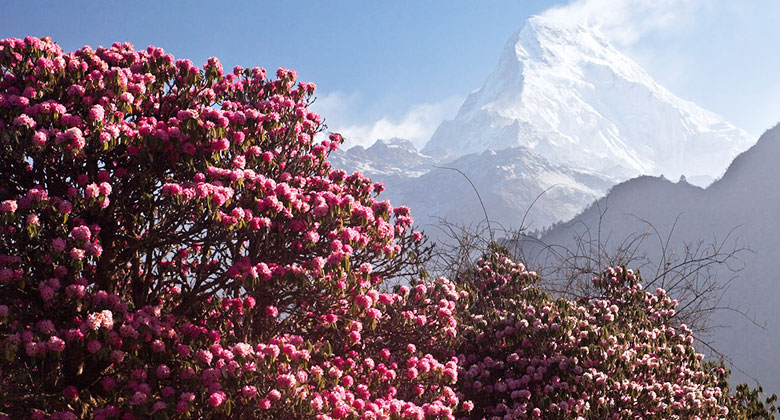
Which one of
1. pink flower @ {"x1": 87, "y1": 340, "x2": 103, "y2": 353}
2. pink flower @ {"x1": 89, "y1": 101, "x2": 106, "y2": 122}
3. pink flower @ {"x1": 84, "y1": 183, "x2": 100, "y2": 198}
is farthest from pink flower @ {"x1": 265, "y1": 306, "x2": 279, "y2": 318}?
pink flower @ {"x1": 89, "y1": 101, "x2": 106, "y2": 122}

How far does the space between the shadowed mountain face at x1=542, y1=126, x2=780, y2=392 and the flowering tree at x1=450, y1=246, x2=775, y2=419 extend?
170ft

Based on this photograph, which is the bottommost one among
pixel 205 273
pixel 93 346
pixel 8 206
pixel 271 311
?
pixel 93 346

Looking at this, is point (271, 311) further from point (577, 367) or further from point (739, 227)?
point (739, 227)

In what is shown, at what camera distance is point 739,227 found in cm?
7444

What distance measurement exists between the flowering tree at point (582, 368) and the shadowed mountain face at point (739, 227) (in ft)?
170

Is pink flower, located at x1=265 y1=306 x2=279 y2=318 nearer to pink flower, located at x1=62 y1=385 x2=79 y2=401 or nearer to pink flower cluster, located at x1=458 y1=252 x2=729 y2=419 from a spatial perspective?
pink flower, located at x1=62 y1=385 x2=79 y2=401

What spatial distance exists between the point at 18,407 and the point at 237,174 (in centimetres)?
314

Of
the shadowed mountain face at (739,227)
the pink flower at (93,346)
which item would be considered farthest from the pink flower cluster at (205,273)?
the shadowed mountain face at (739,227)

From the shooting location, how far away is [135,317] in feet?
20.4

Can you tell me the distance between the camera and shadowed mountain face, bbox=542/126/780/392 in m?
67.2

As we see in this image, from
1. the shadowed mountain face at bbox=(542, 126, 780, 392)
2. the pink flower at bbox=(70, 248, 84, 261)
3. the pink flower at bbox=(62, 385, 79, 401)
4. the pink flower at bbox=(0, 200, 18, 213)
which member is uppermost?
the shadowed mountain face at bbox=(542, 126, 780, 392)

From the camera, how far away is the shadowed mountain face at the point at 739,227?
6719 cm

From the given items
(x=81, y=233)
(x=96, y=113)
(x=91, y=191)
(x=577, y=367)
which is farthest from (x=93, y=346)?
(x=577, y=367)

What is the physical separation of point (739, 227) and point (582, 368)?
251 feet
